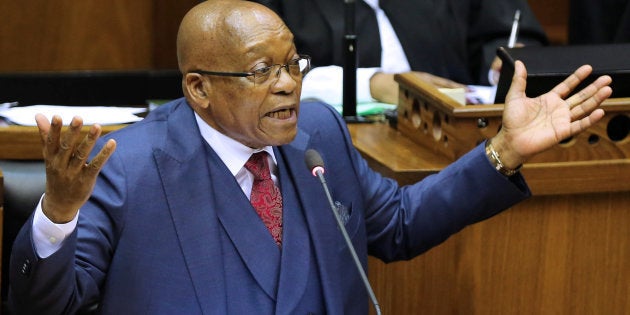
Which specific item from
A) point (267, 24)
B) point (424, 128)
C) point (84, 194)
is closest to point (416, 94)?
point (424, 128)

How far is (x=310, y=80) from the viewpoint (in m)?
2.96

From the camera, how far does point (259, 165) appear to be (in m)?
2.01

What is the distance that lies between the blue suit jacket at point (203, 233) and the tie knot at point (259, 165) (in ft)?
0.10

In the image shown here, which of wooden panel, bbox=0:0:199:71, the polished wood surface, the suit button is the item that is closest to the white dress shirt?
the polished wood surface

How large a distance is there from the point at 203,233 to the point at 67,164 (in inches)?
13.5

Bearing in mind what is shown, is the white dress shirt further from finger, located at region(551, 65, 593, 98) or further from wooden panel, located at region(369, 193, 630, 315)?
finger, located at region(551, 65, 593, 98)

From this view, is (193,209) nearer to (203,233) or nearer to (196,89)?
(203,233)

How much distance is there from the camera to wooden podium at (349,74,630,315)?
2.30 metres

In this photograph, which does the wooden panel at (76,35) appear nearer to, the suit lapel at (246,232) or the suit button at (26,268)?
the suit lapel at (246,232)

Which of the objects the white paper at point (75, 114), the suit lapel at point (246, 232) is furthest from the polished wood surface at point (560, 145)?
the white paper at point (75, 114)

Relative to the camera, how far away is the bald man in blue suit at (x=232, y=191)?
73.7 inches

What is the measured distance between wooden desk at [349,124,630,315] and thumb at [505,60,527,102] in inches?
11.6

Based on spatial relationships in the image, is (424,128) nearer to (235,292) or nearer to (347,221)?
(347,221)

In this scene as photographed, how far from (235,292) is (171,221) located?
15cm
